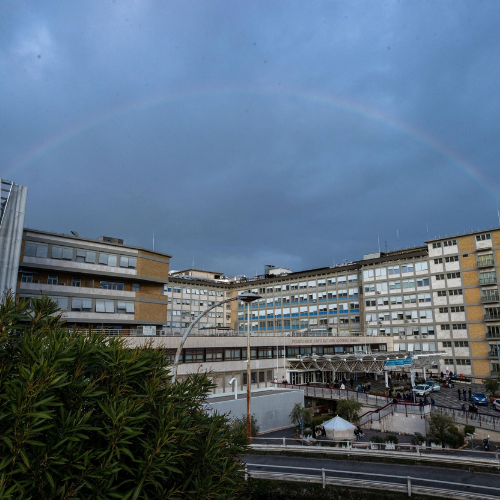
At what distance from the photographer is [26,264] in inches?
1512

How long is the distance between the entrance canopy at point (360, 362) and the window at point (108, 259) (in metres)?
25.5

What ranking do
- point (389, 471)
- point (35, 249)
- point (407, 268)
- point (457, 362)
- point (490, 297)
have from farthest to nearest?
point (407, 268) < point (457, 362) < point (490, 297) < point (35, 249) < point (389, 471)

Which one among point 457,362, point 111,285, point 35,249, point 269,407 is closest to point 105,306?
point 111,285

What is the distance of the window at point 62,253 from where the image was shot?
133 ft

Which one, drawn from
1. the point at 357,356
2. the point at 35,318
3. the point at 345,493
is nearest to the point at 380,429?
the point at 357,356

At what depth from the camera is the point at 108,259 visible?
4425cm

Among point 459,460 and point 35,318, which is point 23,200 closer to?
point 35,318

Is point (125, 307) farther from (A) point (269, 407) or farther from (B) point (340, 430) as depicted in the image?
(B) point (340, 430)

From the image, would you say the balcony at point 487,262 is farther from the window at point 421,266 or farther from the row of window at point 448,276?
the window at point 421,266

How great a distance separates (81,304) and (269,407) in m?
21.6

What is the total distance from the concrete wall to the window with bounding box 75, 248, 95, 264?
66.1 ft

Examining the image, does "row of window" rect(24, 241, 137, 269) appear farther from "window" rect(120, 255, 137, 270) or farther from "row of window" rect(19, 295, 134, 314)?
"row of window" rect(19, 295, 134, 314)

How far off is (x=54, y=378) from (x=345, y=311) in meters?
86.5

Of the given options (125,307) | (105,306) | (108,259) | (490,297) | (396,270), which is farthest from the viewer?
(396,270)
